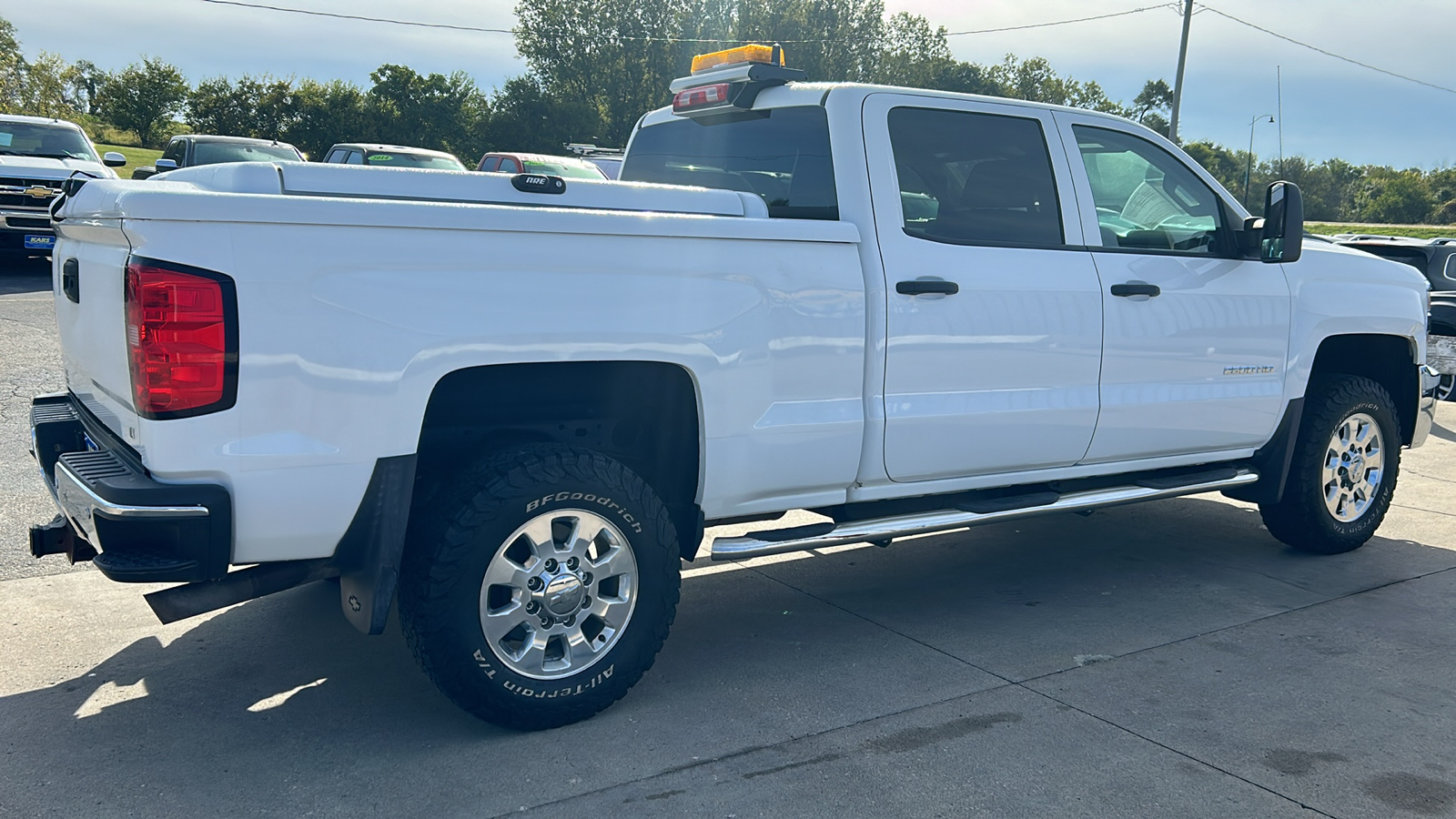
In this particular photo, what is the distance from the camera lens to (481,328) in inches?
131

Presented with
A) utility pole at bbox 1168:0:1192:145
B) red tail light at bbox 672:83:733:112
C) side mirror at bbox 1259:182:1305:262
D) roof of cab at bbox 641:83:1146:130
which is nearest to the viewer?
roof of cab at bbox 641:83:1146:130

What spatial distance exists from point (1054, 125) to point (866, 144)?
1053mm

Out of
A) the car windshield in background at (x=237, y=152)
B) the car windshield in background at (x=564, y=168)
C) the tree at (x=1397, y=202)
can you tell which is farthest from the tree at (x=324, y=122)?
the tree at (x=1397, y=202)

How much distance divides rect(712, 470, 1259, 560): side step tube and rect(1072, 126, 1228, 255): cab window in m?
1.04

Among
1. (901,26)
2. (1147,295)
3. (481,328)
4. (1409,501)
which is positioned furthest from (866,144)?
(901,26)

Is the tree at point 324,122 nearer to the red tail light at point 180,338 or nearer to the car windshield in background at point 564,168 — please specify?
the car windshield in background at point 564,168

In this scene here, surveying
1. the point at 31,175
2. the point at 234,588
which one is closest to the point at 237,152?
the point at 31,175

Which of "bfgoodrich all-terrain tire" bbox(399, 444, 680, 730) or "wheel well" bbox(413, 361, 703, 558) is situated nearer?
"bfgoodrich all-terrain tire" bbox(399, 444, 680, 730)

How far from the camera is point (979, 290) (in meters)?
4.41

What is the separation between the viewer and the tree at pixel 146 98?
51.5 m

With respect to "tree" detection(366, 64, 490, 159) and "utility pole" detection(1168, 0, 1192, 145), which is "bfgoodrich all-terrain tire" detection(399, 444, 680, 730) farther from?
"tree" detection(366, 64, 490, 159)

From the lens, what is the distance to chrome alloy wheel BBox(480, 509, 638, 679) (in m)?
3.52

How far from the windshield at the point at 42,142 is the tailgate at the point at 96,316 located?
12094mm

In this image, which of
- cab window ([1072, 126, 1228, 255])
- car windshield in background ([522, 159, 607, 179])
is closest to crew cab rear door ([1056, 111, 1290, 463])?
cab window ([1072, 126, 1228, 255])
